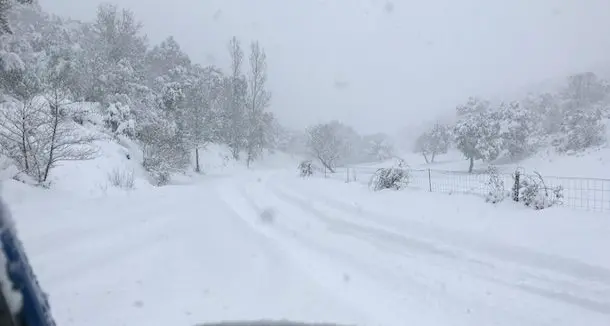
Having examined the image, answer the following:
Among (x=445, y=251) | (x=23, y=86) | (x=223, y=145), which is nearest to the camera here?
(x=445, y=251)

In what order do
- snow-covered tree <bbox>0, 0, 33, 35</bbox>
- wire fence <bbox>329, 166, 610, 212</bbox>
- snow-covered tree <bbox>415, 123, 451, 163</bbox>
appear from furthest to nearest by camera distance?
snow-covered tree <bbox>415, 123, 451, 163</bbox>, snow-covered tree <bbox>0, 0, 33, 35</bbox>, wire fence <bbox>329, 166, 610, 212</bbox>

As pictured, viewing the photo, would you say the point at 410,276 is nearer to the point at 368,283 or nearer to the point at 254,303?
the point at 368,283

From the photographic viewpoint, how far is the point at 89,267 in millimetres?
5344

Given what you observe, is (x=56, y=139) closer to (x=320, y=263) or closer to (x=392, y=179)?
(x=320, y=263)

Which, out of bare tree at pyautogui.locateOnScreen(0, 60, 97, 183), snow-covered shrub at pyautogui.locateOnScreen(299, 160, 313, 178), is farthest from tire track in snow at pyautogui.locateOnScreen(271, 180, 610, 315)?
snow-covered shrub at pyautogui.locateOnScreen(299, 160, 313, 178)

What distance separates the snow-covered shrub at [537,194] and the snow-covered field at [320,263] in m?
0.33

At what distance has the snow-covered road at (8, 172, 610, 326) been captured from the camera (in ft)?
14.3

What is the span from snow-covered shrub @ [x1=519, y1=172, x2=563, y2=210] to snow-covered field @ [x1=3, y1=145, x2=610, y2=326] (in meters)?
0.33

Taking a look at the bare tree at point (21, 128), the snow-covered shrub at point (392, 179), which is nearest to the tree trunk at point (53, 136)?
the bare tree at point (21, 128)

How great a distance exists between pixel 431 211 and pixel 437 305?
522 cm

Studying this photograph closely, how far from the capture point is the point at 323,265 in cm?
628

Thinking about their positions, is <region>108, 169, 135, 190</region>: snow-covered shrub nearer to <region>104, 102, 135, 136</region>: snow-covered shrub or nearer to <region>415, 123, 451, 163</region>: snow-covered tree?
<region>104, 102, 135, 136</region>: snow-covered shrub

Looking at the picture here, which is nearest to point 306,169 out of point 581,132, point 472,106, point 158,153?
point 158,153

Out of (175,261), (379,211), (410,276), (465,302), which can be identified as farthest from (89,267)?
(379,211)
